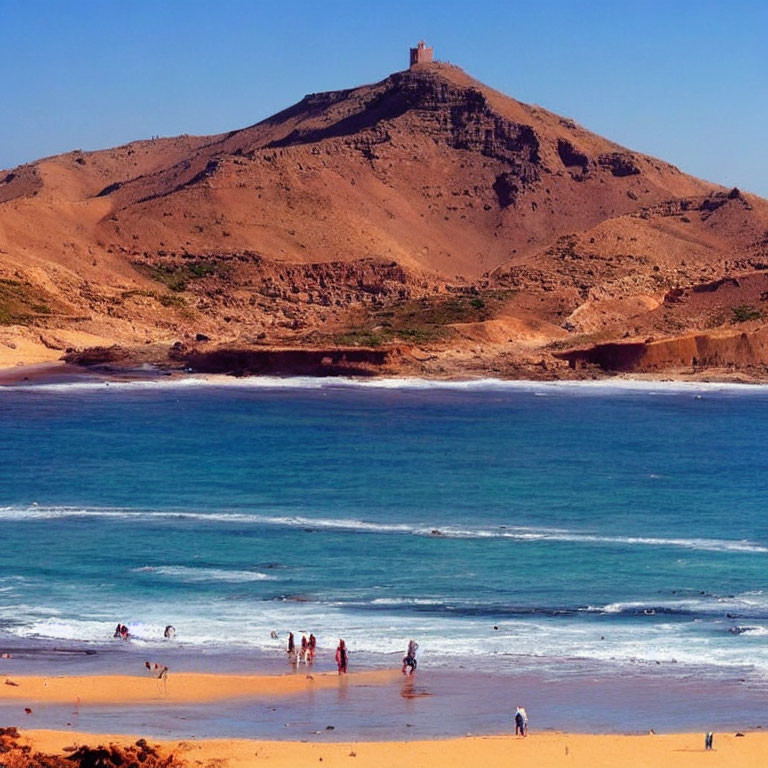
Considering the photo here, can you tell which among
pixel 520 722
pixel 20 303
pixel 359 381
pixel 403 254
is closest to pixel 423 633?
pixel 520 722

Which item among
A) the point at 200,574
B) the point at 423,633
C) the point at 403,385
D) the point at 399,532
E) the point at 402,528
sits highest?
the point at 403,385

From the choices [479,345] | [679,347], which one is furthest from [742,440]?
[479,345]

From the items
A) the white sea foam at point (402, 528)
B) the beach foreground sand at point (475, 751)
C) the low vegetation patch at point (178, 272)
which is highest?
the low vegetation patch at point (178, 272)

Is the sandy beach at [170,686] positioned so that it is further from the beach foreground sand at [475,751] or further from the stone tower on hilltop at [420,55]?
the stone tower on hilltop at [420,55]

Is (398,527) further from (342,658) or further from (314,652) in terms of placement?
(342,658)

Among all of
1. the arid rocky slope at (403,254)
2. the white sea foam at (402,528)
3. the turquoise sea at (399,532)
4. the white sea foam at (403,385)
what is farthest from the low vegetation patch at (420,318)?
the white sea foam at (402,528)

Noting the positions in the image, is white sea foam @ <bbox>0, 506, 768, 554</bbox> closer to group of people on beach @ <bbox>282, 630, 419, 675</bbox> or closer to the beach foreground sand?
group of people on beach @ <bbox>282, 630, 419, 675</bbox>
